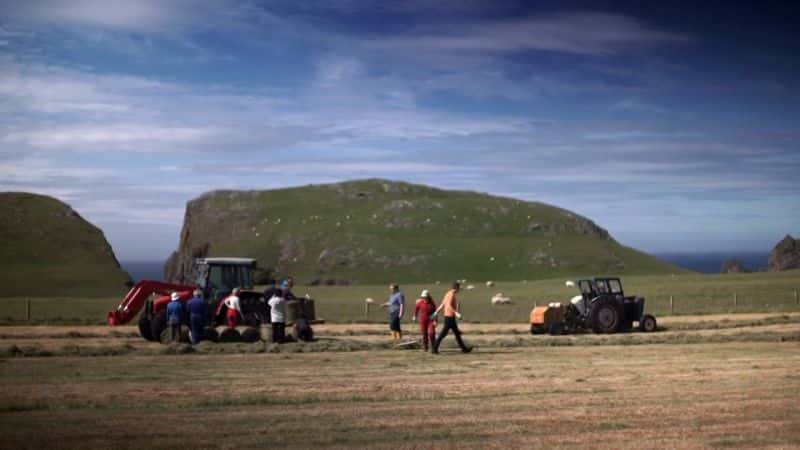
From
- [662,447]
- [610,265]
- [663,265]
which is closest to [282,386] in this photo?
[662,447]

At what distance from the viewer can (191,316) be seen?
1005 inches

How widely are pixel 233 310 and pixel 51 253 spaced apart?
3011 inches

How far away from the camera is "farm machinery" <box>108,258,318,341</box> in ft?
93.7

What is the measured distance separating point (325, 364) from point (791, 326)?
20345mm

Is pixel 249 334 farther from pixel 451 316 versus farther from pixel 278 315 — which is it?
pixel 451 316

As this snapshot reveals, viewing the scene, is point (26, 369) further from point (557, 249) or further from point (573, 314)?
point (557, 249)

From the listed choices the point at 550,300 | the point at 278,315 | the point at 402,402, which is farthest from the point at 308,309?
the point at 550,300

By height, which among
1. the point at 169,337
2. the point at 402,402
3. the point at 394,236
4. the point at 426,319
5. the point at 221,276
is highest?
the point at 394,236

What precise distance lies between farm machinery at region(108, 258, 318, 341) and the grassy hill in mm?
53653

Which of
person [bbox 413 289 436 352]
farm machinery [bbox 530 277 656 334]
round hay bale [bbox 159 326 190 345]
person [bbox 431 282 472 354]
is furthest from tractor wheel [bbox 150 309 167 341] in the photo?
farm machinery [bbox 530 277 656 334]

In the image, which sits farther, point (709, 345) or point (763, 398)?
point (709, 345)

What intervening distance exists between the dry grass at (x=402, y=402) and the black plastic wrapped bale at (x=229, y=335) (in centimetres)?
497

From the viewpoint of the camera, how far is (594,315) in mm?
32281

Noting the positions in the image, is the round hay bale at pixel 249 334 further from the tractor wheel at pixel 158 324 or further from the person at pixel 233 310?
the tractor wheel at pixel 158 324
